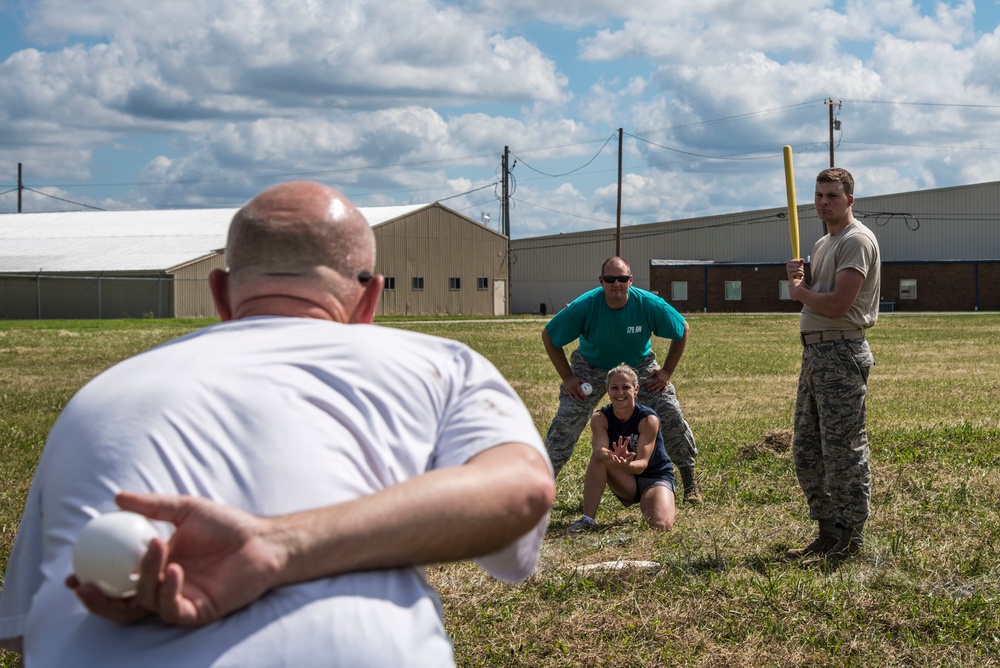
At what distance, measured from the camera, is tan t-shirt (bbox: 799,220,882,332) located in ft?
19.1

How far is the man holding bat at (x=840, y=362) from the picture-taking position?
5.80 meters

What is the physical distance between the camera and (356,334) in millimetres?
1939

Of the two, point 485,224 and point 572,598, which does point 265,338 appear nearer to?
point 572,598

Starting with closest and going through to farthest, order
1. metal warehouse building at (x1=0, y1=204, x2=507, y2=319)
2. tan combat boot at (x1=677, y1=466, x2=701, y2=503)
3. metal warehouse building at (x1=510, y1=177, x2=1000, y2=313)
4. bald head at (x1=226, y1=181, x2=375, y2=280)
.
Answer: bald head at (x1=226, y1=181, x2=375, y2=280)
tan combat boot at (x1=677, y1=466, x2=701, y2=503)
metal warehouse building at (x1=0, y1=204, x2=507, y2=319)
metal warehouse building at (x1=510, y1=177, x2=1000, y2=313)

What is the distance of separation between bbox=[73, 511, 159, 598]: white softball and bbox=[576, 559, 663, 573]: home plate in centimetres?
405

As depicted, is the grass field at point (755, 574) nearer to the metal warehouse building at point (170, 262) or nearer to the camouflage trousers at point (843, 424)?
the camouflage trousers at point (843, 424)

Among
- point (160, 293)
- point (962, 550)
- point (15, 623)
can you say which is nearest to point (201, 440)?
point (15, 623)

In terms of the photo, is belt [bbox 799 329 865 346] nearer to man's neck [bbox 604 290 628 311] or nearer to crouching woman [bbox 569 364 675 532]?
crouching woman [bbox 569 364 675 532]

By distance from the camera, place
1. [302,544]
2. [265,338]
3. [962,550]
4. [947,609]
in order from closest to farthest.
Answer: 1. [302,544]
2. [265,338]
3. [947,609]
4. [962,550]

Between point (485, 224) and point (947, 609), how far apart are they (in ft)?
183

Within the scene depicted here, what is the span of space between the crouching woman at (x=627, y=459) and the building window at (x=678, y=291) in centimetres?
5719

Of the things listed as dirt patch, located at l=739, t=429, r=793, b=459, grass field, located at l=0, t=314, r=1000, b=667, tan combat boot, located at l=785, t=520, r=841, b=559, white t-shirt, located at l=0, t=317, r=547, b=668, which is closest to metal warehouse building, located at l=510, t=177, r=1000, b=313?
grass field, located at l=0, t=314, r=1000, b=667

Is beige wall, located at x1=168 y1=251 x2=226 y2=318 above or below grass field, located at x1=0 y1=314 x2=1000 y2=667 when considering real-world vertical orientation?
above

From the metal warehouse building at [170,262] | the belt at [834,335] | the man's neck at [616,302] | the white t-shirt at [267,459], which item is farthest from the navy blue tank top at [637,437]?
the metal warehouse building at [170,262]
